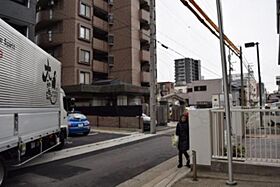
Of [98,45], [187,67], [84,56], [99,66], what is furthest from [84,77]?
[187,67]

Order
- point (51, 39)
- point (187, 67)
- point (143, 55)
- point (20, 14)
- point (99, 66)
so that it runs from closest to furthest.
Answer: point (20, 14)
point (51, 39)
point (99, 66)
point (143, 55)
point (187, 67)

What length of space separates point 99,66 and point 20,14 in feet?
53.8

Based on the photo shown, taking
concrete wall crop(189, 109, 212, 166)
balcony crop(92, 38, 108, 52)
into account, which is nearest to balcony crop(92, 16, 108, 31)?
balcony crop(92, 38, 108, 52)

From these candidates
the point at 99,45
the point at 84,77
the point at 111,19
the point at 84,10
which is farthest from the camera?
the point at 111,19

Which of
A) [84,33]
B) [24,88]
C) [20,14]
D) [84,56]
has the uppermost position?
[84,33]

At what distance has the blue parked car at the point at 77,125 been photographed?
17656 millimetres

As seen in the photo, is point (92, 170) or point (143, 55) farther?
point (143, 55)

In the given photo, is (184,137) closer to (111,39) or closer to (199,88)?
(111,39)

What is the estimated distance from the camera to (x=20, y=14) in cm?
1873

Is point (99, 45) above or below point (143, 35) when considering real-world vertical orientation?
below

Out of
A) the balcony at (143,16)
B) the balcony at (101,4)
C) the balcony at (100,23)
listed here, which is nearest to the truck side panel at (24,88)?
the balcony at (100,23)

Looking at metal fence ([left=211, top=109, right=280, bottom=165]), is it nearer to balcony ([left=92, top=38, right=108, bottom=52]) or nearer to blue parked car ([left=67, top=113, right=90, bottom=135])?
blue parked car ([left=67, top=113, right=90, bottom=135])

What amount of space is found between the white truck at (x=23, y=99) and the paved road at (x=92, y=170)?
535mm

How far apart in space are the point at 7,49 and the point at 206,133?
527 centimetres
